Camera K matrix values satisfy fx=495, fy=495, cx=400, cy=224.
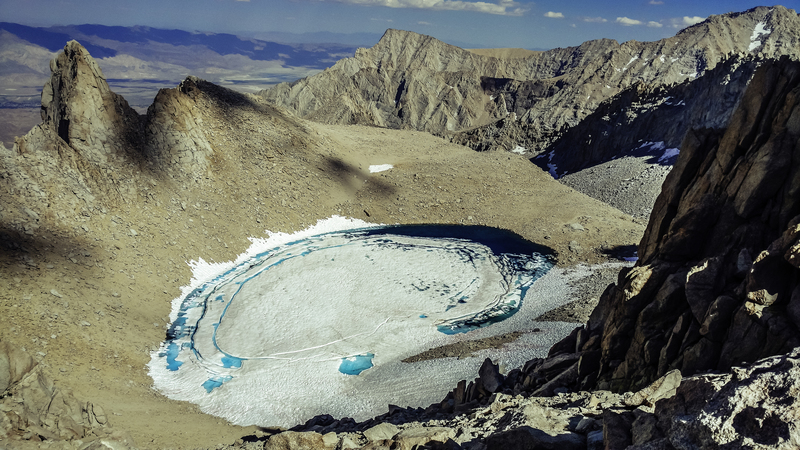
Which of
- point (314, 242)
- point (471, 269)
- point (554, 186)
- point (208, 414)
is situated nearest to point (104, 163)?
point (314, 242)

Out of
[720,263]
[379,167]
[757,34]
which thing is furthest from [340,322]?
[757,34]

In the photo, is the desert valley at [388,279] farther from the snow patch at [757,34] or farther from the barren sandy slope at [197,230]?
the snow patch at [757,34]

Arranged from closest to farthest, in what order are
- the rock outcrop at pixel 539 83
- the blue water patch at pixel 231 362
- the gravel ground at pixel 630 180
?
the blue water patch at pixel 231 362
the gravel ground at pixel 630 180
the rock outcrop at pixel 539 83

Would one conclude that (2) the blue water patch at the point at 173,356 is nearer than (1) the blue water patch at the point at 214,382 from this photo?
No

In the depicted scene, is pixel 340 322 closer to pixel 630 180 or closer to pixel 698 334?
pixel 698 334

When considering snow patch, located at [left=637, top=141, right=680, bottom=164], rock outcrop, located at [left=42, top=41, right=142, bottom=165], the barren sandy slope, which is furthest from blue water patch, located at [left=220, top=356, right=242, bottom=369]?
snow patch, located at [left=637, top=141, right=680, bottom=164]

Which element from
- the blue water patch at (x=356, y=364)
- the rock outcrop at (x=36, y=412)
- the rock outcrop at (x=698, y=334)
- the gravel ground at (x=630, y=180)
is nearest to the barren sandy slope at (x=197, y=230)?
the rock outcrop at (x=36, y=412)

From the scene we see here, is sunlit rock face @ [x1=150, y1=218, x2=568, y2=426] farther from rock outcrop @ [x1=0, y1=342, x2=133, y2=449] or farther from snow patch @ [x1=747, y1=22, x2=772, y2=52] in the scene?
snow patch @ [x1=747, y1=22, x2=772, y2=52]
